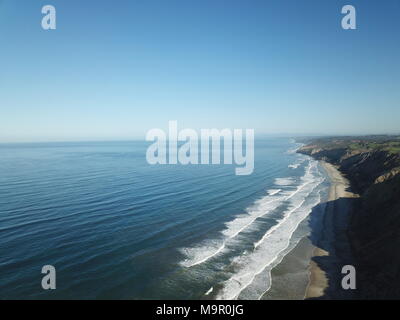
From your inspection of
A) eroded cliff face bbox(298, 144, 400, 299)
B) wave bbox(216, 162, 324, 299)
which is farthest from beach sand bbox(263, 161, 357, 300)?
eroded cliff face bbox(298, 144, 400, 299)

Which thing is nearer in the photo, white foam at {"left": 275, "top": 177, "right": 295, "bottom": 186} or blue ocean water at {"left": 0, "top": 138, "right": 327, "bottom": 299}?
blue ocean water at {"left": 0, "top": 138, "right": 327, "bottom": 299}

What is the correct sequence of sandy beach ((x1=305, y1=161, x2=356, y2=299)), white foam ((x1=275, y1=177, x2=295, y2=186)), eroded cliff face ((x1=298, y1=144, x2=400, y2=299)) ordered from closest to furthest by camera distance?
eroded cliff face ((x1=298, y1=144, x2=400, y2=299)) → sandy beach ((x1=305, y1=161, x2=356, y2=299)) → white foam ((x1=275, y1=177, x2=295, y2=186))

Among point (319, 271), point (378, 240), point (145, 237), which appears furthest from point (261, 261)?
point (145, 237)

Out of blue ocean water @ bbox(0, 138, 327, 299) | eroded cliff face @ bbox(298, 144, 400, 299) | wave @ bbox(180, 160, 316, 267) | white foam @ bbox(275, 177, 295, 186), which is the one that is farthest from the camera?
white foam @ bbox(275, 177, 295, 186)

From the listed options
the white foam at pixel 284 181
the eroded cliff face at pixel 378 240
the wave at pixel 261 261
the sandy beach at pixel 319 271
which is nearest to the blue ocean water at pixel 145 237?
the wave at pixel 261 261

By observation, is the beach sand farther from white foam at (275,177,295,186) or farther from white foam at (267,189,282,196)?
white foam at (275,177,295,186)
